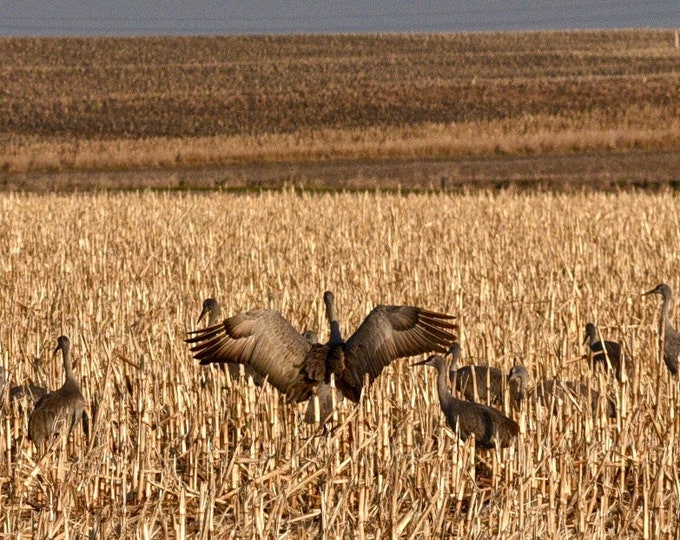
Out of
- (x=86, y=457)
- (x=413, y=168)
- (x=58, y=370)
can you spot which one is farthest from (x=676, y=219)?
(x=413, y=168)

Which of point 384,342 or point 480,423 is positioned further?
point 384,342

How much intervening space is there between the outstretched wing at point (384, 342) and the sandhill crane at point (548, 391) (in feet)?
1.50

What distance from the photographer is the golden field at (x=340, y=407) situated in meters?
5.02

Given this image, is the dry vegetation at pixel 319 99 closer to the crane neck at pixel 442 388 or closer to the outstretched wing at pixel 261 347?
the outstretched wing at pixel 261 347

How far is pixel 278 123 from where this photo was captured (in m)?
54.1

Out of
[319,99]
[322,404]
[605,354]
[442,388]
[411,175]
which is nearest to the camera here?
[442,388]

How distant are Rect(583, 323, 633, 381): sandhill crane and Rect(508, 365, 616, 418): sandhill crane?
283 mm

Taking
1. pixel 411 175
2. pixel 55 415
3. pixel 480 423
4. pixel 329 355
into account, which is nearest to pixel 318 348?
pixel 329 355

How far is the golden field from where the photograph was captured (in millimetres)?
5023

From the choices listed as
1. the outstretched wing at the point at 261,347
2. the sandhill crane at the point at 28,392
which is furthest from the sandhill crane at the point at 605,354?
the sandhill crane at the point at 28,392

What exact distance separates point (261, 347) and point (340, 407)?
0.55 meters

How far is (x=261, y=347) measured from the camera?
22.5 feet

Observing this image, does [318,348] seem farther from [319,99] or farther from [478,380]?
[319,99]

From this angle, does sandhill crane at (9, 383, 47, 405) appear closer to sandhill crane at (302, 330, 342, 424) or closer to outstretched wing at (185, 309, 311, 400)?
outstretched wing at (185, 309, 311, 400)
